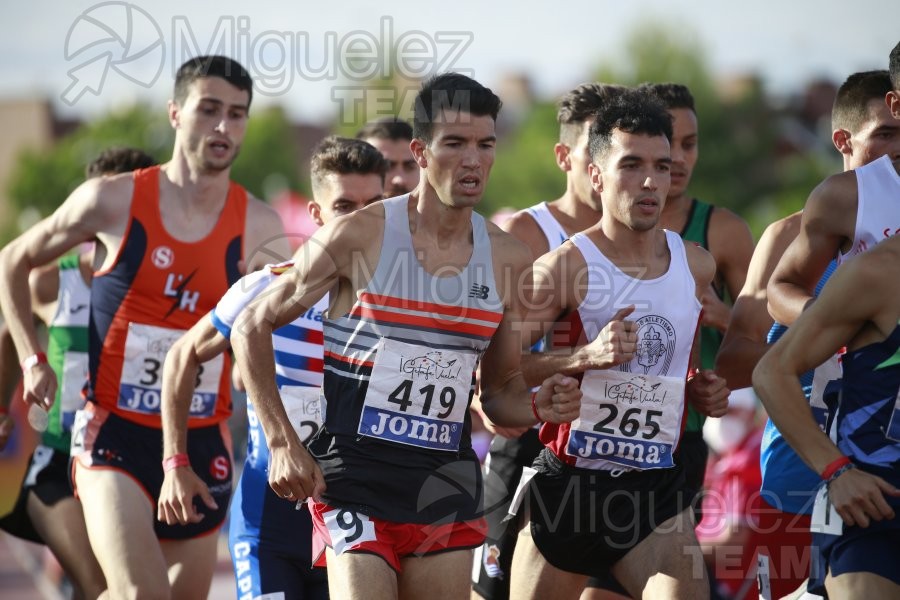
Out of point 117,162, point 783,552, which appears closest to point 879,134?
point 783,552

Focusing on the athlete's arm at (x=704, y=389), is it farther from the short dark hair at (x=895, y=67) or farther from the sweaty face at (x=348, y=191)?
the sweaty face at (x=348, y=191)

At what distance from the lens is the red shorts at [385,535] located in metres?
4.53

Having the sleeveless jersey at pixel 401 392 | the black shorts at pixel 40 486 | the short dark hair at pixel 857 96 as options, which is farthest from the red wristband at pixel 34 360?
the short dark hair at pixel 857 96

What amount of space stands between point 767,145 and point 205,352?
4392 centimetres

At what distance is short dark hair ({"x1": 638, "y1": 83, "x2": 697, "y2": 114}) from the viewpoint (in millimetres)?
6699

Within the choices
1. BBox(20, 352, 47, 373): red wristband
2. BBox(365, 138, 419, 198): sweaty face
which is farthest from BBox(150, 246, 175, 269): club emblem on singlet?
BBox(365, 138, 419, 198): sweaty face

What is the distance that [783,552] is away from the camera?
5652 millimetres

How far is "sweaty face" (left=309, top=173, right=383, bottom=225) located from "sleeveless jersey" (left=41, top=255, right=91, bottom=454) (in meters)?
2.06

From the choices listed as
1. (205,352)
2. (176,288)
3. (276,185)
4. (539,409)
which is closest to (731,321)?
(539,409)

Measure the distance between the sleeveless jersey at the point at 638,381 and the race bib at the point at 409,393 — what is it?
0.75 metres

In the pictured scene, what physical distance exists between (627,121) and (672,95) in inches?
55.9

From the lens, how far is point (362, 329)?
4.68 metres

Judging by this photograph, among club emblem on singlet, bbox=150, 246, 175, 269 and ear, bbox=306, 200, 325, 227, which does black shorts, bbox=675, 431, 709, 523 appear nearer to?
ear, bbox=306, 200, 325, 227

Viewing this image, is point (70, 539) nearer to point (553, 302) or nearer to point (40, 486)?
point (40, 486)
